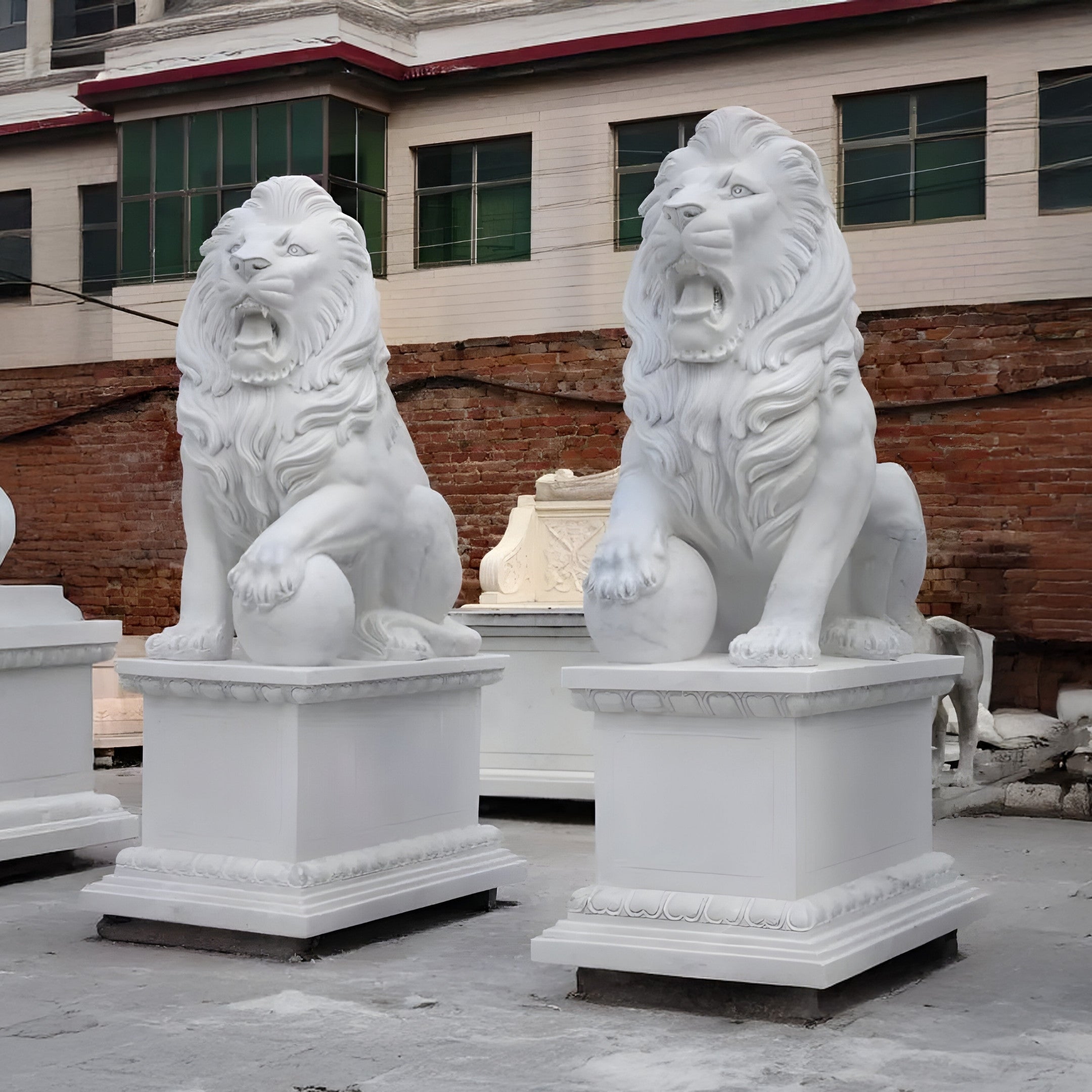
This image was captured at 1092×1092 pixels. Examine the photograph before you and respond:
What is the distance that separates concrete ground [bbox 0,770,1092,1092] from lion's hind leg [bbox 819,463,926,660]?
75 cm

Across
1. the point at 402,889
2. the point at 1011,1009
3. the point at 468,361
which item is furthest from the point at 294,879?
the point at 468,361

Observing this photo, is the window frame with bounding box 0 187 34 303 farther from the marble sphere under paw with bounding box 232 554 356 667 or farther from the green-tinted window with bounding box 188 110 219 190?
the marble sphere under paw with bounding box 232 554 356 667

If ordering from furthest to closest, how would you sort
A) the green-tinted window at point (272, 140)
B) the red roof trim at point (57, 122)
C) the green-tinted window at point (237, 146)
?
the red roof trim at point (57, 122)
the green-tinted window at point (237, 146)
the green-tinted window at point (272, 140)

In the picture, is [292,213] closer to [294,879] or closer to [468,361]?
[294,879]

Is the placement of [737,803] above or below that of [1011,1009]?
above

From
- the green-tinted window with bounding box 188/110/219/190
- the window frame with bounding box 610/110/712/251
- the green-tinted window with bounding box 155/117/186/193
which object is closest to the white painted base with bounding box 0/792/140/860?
the window frame with bounding box 610/110/712/251

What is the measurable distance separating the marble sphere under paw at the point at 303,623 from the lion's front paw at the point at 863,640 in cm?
119

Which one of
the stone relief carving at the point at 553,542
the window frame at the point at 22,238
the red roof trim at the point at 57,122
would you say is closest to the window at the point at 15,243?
the window frame at the point at 22,238

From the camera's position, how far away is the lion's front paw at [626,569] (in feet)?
10.6

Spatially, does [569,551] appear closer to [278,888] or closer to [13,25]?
[278,888]

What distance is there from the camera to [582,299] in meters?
10.7

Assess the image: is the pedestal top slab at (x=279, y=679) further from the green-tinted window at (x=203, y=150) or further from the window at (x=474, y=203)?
the green-tinted window at (x=203, y=150)

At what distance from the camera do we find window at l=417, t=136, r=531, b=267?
11.1 metres

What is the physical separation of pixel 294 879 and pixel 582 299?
7.55 metres
